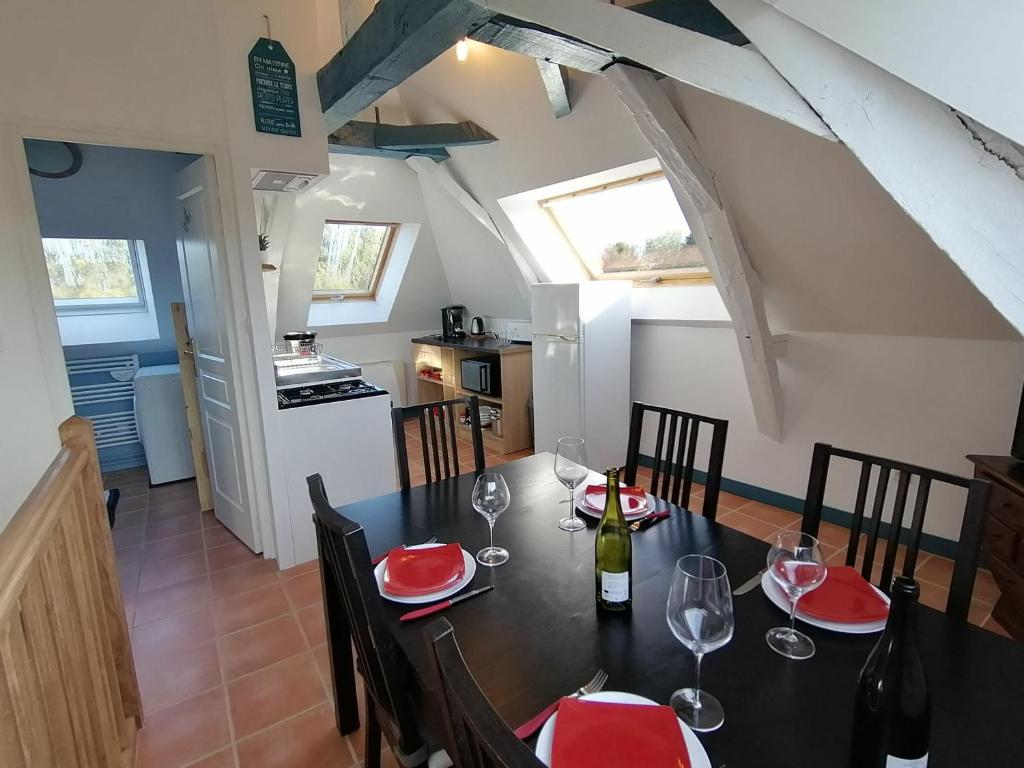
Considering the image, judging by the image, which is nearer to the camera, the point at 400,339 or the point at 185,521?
the point at 185,521

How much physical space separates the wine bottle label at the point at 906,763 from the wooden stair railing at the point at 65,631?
3.87 ft

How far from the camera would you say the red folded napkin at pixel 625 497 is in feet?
5.09

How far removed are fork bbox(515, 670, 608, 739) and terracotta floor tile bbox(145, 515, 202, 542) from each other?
10.0ft

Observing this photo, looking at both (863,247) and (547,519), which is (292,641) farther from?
(863,247)

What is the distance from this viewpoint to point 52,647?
990 millimetres

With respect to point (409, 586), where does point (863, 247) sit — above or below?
above

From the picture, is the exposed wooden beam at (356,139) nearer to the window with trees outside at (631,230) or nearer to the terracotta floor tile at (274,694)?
the window with trees outside at (631,230)

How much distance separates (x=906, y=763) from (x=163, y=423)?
14.4 ft

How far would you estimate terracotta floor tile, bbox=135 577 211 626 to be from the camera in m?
2.34

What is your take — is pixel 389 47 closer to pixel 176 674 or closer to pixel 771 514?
pixel 176 674

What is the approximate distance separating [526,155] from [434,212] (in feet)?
5.05

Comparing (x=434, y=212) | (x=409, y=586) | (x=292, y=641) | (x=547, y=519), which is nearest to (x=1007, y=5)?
(x=547, y=519)

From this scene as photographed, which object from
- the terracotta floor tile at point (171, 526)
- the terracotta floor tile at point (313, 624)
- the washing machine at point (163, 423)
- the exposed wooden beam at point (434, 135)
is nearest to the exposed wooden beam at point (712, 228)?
the exposed wooden beam at point (434, 135)

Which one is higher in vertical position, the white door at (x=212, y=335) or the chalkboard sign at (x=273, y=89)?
the chalkboard sign at (x=273, y=89)
